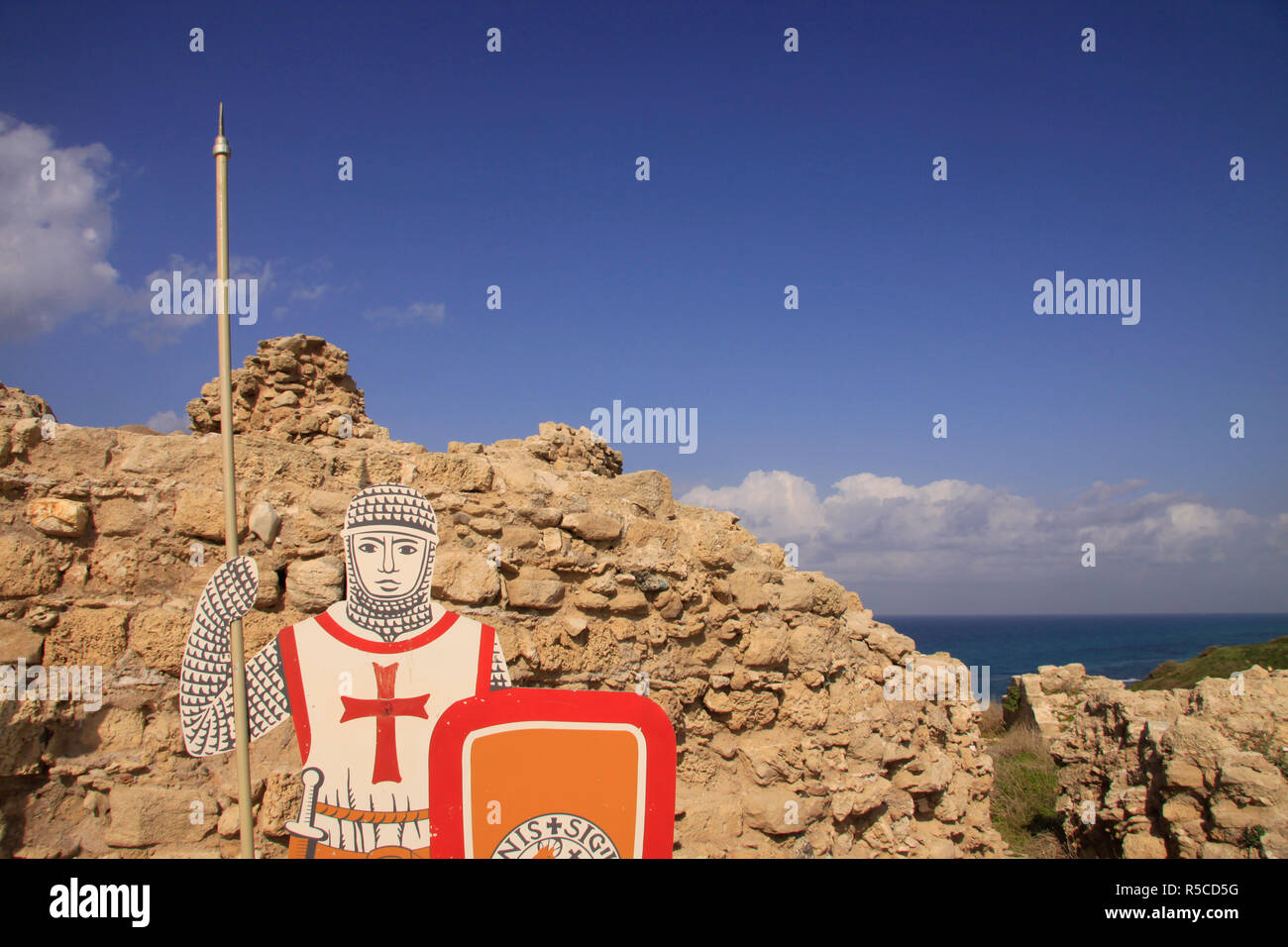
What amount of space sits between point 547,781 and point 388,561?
1.48 m

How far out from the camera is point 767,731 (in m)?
4.74

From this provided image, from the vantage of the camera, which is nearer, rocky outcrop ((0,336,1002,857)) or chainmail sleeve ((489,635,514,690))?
rocky outcrop ((0,336,1002,857))

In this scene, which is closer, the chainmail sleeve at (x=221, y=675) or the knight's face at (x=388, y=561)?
the chainmail sleeve at (x=221, y=675)

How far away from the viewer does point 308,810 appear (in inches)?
146

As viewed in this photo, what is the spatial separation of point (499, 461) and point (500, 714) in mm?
1606

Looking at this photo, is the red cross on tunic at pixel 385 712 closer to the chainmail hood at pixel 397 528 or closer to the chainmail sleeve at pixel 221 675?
the chainmail hood at pixel 397 528

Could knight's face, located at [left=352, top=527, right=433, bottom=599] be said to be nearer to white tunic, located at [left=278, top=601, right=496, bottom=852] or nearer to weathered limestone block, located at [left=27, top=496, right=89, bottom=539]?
white tunic, located at [left=278, top=601, right=496, bottom=852]

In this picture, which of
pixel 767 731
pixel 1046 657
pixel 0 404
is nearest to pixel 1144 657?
pixel 1046 657

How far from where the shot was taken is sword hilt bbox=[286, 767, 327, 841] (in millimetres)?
3682

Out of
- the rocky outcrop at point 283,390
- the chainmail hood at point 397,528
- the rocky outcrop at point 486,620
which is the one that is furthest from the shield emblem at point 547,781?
the rocky outcrop at point 283,390

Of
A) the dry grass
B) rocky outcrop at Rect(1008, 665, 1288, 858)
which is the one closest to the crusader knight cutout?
rocky outcrop at Rect(1008, 665, 1288, 858)

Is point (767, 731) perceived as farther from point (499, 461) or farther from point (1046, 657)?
point (1046, 657)

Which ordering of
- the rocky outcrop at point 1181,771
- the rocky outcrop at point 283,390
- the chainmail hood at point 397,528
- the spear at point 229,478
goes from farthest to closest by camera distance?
the rocky outcrop at point 283,390 → the rocky outcrop at point 1181,771 → the chainmail hood at point 397,528 → the spear at point 229,478

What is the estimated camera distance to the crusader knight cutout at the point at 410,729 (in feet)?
12.2
